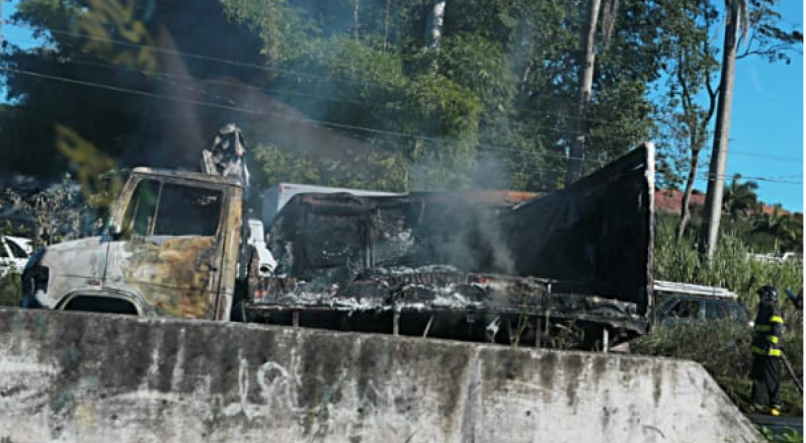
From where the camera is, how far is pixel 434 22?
738 inches

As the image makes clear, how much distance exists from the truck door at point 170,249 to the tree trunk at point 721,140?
1548cm

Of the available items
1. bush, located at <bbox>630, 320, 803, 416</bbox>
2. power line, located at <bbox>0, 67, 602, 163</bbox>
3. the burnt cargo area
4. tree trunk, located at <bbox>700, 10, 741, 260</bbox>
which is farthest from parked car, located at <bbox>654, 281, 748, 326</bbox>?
tree trunk, located at <bbox>700, 10, 741, 260</bbox>

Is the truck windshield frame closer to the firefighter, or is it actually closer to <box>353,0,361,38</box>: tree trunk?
the firefighter

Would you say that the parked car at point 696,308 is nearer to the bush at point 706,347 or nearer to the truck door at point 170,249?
the bush at point 706,347

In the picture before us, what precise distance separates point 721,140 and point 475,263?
1311cm

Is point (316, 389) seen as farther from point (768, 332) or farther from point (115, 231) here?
point (768, 332)

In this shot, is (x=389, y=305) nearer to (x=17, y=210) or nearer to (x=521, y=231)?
(x=521, y=231)

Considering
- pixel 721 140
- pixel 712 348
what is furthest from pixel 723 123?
pixel 712 348

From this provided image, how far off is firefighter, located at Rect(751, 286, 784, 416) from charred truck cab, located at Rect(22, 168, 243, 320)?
21.3ft

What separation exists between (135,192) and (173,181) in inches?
13.4

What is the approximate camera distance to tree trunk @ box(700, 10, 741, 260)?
1930cm

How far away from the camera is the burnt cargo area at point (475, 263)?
6.50 meters

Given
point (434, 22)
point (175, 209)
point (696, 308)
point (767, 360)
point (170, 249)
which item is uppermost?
point (434, 22)

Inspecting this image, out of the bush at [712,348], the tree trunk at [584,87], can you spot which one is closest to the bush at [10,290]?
the bush at [712,348]
